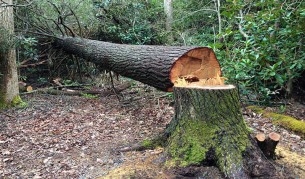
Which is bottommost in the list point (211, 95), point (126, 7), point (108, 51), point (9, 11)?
point (211, 95)

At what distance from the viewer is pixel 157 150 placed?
137 inches

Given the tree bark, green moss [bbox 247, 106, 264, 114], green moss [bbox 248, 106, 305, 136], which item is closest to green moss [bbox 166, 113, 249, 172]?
green moss [bbox 248, 106, 305, 136]

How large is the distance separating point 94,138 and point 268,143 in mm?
2547

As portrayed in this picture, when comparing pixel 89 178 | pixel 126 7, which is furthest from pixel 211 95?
pixel 126 7

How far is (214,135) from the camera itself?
2.84 meters

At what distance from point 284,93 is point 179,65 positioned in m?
3.65

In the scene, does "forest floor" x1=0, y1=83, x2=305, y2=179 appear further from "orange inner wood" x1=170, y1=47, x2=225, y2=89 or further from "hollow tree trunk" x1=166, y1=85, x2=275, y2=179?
"orange inner wood" x1=170, y1=47, x2=225, y2=89

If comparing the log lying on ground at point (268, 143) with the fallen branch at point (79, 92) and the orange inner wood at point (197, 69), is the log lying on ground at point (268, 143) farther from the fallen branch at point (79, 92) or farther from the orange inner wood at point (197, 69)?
the fallen branch at point (79, 92)

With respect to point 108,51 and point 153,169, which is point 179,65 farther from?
point 108,51

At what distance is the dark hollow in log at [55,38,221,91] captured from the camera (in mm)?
3400

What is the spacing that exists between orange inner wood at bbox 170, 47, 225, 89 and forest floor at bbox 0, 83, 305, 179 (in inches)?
39.1

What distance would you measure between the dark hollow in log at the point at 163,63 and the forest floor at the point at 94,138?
935 mm

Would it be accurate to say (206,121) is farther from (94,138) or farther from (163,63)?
(94,138)

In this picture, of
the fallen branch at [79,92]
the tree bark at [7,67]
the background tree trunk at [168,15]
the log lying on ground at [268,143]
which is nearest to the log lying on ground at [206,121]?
the log lying on ground at [268,143]
